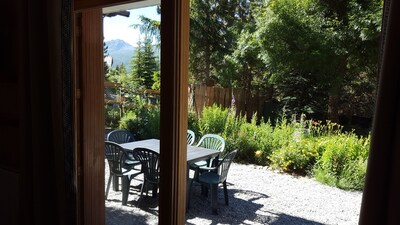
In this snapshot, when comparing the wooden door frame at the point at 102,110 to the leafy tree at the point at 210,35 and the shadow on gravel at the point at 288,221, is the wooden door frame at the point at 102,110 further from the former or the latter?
the leafy tree at the point at 210,35

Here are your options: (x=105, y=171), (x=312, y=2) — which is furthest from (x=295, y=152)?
(x=105, y=171)

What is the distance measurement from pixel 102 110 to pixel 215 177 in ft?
5.04

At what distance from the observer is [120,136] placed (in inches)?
92.4

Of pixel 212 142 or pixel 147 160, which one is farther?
pixel 212 142

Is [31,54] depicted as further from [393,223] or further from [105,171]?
[393,223]

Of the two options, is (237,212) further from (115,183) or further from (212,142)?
(115,183)

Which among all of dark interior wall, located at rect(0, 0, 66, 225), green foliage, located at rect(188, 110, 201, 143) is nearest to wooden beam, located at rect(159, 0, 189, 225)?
dark interior wall, located at rect(0, 0, 66, 225)

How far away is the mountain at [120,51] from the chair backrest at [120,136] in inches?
20.6

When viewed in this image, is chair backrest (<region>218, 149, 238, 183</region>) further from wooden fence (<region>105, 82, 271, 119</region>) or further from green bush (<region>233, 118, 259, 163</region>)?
wooden fence (<region>105, 82, 271, 119</region>)

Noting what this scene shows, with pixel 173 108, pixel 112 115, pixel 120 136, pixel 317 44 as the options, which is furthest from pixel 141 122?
pixel 317 44

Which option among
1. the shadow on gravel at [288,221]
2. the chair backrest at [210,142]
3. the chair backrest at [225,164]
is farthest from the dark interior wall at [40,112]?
the chair backrest at [210,142]

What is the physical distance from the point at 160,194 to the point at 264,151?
9.44ft

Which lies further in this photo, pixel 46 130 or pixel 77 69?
pixel 77 69

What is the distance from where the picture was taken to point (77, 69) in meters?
1.91
